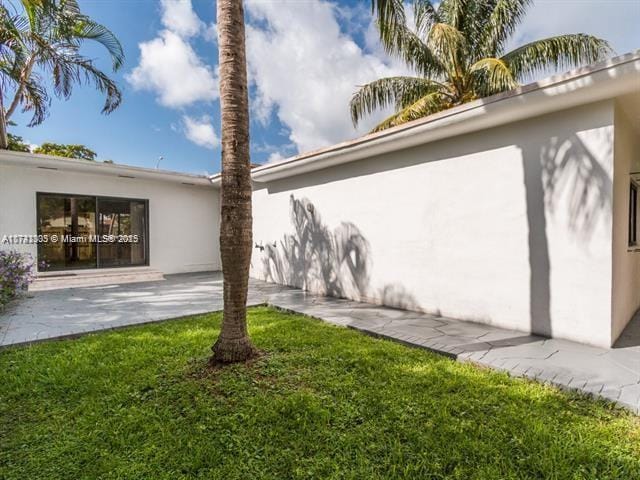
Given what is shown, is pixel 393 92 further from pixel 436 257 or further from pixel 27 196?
pixel 27 196

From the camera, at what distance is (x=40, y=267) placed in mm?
10453

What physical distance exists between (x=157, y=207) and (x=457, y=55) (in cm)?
1237

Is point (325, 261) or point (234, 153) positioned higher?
point (234, 153)

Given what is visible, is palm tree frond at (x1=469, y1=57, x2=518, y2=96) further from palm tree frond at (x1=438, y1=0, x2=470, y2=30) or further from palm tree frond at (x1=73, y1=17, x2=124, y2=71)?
palm tree frond at (x1=73, y1=17, x2=124, y2=71)

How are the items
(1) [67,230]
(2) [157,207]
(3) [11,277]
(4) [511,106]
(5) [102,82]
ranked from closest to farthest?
(4) [511,106], (3) [11,277], (1) [67,230], (5) [102,82], (2) [157,207]

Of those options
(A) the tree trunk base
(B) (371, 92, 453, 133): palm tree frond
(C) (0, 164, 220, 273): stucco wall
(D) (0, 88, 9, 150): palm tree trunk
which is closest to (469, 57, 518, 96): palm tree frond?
(B) (371, 92, 453, 133): palm tree frond

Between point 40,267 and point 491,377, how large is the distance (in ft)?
41.6

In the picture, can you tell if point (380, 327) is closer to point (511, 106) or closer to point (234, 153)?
point (234, 153)

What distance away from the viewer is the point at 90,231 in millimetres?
11695

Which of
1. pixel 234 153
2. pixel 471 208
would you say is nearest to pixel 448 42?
pixel 471 208

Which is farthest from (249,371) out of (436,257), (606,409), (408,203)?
(408,203)

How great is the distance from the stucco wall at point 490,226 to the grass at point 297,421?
211 centimetres

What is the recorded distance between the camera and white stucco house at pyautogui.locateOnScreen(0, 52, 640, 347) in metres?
4.74

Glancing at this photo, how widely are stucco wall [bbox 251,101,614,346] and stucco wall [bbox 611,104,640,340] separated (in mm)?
296
